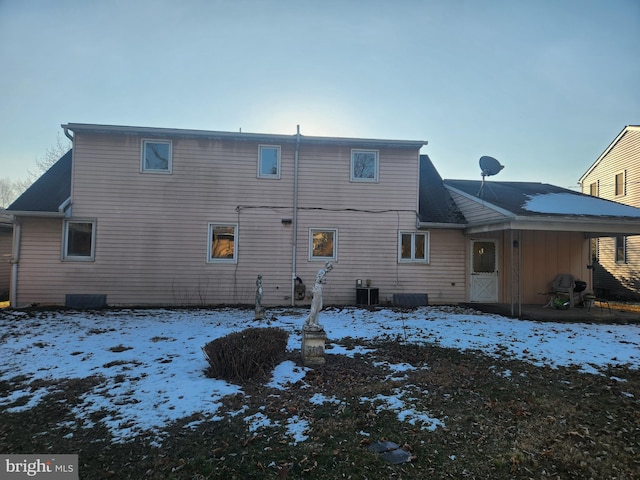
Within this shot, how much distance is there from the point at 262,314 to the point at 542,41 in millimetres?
10355

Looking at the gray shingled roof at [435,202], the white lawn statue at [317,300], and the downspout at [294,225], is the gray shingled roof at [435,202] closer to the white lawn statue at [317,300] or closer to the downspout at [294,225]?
Answer: the downspout at [294,225]

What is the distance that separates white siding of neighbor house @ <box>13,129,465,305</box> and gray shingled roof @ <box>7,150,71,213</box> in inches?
20.9

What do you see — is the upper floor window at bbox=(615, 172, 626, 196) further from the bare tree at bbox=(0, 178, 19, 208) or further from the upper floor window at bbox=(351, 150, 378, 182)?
the bare tree at bbox=(0, 178, 19, 208)

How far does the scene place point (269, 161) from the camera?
1141 centimetres

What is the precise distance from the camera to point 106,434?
3275mm

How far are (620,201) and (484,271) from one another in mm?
11148

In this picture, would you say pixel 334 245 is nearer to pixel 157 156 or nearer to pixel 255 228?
pixel 255 228

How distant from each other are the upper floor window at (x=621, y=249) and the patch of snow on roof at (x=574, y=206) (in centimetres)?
742

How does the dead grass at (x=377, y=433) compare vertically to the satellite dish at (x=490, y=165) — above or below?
below

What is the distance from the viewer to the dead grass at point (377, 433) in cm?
280

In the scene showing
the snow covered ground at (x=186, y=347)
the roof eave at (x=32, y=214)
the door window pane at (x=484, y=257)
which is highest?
the roof eave at (x=32, y=214)

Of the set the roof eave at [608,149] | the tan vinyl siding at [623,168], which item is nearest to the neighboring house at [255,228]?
the tan vinyl siding at [623,168]

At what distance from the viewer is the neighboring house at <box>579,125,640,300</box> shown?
51.8ft

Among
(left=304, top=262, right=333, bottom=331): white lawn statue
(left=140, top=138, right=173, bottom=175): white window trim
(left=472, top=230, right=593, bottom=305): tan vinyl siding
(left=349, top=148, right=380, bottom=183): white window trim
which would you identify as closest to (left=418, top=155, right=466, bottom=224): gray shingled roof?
(left=472, top=230, right=593, bottom=305): tan vinyl siding
